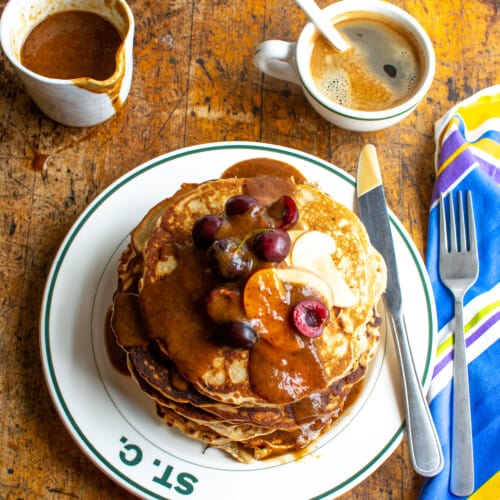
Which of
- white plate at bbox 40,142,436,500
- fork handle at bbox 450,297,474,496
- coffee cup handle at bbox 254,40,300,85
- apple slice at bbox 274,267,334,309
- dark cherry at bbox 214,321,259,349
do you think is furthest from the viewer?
coffee cup handle at bbox 254,40,300,85

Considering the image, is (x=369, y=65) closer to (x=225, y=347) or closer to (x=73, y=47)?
(x=73, y=47)

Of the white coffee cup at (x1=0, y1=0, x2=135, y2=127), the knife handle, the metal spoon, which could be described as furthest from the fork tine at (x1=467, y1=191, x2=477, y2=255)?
the white coffee cup at (x1=0, y1=0, x2=135, y2=127)

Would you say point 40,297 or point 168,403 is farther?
point 40,297

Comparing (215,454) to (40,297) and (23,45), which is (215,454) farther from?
(23,45)

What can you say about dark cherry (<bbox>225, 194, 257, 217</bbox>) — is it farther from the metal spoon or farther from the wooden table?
the metal spoon

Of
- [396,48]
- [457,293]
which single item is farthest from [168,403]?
[396,48]

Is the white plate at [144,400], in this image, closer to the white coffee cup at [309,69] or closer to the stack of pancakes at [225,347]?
the stack of pancakes at [225,347]
